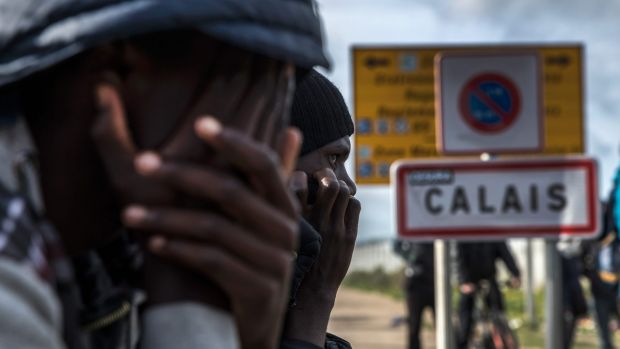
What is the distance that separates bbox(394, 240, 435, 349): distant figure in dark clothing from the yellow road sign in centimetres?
434

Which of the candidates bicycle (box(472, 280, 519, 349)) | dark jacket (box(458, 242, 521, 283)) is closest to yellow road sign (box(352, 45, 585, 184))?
bicycle (box(472, 280, 519, 349))

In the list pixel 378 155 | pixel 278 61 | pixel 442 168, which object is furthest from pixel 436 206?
pixel 378 155

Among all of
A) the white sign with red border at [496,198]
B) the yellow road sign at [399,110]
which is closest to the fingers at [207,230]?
the white sign with red border at [496,198]

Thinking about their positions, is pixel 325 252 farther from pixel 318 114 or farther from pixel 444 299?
pixel 444 299

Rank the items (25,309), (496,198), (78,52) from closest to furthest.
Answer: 1. (25,309)
2. (78,52)
3. (496,198)

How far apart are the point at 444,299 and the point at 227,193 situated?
642cm

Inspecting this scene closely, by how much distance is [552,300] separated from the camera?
25.0ft

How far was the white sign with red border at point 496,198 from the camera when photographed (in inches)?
273

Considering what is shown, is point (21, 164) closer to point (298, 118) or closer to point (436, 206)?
point (298, 118)

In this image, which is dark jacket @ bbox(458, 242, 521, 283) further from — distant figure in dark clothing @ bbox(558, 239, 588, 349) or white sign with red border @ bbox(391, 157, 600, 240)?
white sign with red border @ bbox(391, 157, 600, 240)

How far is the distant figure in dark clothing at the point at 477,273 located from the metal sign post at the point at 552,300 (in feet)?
14.9

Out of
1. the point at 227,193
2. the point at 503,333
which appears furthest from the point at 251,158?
the point at 503,333

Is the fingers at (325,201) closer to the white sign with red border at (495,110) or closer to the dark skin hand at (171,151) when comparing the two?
the dark skin hand at (171,151)

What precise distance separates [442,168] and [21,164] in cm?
604
